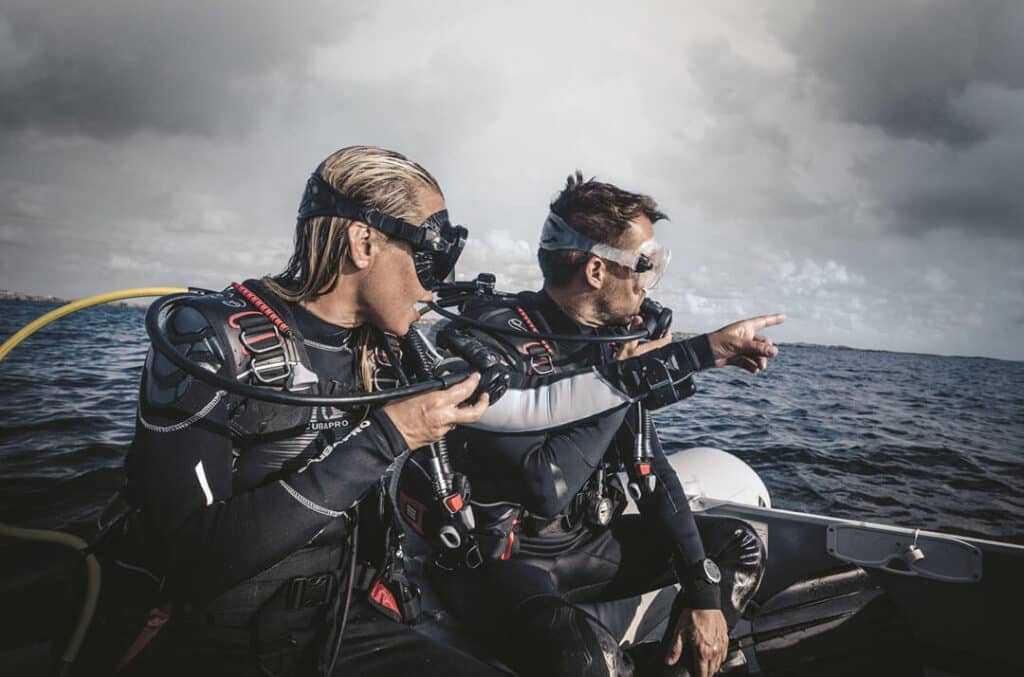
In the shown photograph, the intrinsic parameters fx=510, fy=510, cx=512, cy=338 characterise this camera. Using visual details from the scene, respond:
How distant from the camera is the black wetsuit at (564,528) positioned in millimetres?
2305

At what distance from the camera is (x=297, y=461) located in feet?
6.21

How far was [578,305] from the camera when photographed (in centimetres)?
325

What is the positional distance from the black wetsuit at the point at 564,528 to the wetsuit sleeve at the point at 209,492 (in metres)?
1.00

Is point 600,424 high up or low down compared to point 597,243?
Answer: down

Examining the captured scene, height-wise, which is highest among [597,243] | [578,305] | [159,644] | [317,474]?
[597,243]

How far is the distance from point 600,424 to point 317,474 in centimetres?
150

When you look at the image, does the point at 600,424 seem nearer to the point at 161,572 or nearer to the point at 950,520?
the point at 161,572

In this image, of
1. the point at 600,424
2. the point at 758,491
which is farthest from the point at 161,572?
the point at 758,491

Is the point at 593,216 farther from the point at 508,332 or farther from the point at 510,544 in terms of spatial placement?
the point at 510,544

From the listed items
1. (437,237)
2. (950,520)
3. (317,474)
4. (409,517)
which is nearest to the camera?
(317,474)

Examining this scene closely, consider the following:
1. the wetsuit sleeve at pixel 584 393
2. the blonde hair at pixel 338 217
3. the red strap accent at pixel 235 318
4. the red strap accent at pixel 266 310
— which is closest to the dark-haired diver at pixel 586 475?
the wetsuit sleeve at pixel 584 393

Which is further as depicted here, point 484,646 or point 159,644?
point 484,646

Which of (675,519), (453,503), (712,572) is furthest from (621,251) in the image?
(712,572)

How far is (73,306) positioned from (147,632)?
1.42 m
